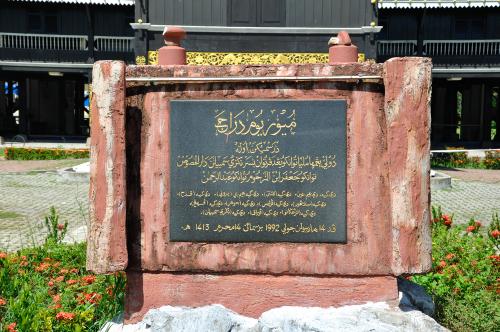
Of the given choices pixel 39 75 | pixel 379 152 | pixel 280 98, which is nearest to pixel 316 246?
pixel 379 152

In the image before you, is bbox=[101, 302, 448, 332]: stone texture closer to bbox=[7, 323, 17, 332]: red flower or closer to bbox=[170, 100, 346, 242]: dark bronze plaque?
bbox=[170, 100, 346, 242]: dark bronze plaque

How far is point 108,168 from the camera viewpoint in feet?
15.6

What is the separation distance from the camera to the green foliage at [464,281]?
5141mm

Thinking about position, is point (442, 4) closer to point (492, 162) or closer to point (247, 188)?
point (492, 162)

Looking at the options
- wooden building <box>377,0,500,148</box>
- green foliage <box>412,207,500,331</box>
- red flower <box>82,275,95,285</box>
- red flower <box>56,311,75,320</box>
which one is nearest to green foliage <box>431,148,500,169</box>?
wooden building <box>377,0,500,148</box>

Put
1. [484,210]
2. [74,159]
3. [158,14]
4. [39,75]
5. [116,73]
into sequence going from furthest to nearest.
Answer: [39,75] → [74,159] → [158,14] → [484,210] → [116,73]

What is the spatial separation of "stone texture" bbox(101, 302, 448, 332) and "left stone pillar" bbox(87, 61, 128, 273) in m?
0.56

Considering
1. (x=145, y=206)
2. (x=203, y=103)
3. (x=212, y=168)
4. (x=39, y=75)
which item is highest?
(x=39, y=75)

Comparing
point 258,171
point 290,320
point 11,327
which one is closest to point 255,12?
point 258,171

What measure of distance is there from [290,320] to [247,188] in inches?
43.9

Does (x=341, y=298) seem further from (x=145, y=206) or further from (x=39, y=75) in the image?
(x=39, y=75)

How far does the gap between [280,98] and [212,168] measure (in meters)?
0.81

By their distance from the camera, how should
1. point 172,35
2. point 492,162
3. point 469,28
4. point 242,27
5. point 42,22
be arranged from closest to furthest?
point 172,35 < point 242,27 < point 492,162 < point 469,28 < point 42,22

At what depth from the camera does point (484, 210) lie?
11.8 m
